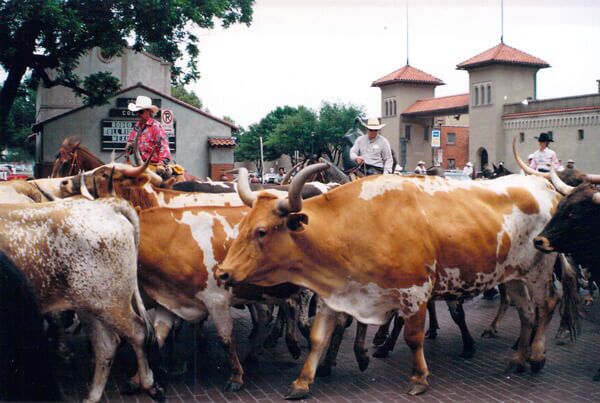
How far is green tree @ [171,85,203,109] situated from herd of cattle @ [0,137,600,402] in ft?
168

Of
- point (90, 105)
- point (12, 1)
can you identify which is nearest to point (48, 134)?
point (90, 105)

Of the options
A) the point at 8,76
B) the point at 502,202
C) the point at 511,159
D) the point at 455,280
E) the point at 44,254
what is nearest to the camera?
the point at 44,254

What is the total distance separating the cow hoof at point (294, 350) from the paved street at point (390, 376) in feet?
0.27

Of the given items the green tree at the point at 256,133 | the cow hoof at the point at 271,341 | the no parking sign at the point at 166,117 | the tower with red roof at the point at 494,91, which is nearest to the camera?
the cow hoof at the point at 271,341

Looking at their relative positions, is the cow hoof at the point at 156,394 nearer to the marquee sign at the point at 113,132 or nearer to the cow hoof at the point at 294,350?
the cow hoof at the point at 294,350

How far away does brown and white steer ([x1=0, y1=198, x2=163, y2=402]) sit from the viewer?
5703 mm

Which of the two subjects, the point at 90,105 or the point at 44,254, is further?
the point at 90,105

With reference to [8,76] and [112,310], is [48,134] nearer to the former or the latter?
[8,76]

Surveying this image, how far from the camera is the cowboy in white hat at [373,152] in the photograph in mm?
11797

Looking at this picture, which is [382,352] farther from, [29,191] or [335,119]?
[335,119]

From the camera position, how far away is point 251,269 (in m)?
6.44

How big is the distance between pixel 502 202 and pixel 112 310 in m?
4.05

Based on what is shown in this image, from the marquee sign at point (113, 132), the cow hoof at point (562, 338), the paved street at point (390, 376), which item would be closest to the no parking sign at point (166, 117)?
the paved street at point (390, 376)

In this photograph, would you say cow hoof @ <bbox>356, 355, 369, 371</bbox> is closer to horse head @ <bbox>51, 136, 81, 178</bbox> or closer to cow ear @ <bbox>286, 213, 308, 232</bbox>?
cow ear @ <bbox>286, 213, 308, 232</bbox>
